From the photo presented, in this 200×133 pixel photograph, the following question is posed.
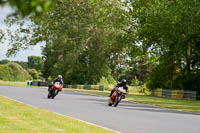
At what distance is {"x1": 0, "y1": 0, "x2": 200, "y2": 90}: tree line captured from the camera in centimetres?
4189

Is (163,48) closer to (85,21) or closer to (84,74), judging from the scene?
(85,21)

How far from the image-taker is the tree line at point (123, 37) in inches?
1649

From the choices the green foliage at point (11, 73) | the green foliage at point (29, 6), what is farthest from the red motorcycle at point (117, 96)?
the green foliage at point (11, 73)

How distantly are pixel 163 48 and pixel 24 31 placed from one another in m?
24.1

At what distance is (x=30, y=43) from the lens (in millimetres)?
63500

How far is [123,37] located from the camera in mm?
51594

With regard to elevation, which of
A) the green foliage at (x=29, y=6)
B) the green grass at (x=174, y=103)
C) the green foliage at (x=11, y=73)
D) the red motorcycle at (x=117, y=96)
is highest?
the green foliage at (x=11, y=73)

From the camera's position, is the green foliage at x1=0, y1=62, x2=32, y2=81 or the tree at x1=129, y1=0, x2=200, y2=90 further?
the green foliage at x1=0, y1=62, x2=32, y2=81

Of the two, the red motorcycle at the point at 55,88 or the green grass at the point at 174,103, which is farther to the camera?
the red motorcycle at the point at 55,88

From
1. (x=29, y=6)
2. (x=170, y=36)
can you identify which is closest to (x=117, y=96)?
(x=170, y=36)

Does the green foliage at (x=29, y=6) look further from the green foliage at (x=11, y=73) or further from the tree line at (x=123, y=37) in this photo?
the green foliage at (x=11, y=73)

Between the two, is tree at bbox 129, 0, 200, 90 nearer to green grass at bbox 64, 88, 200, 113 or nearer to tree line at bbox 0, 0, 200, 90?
tree line at bbox 0, 0, 200, 90

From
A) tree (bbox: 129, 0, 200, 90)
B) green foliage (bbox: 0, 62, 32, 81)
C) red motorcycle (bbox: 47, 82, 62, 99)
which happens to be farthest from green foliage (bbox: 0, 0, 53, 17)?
green foliage (bbox: 0, 62, 32, 81)

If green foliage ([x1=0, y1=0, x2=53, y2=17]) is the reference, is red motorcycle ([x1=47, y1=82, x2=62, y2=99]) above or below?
below
